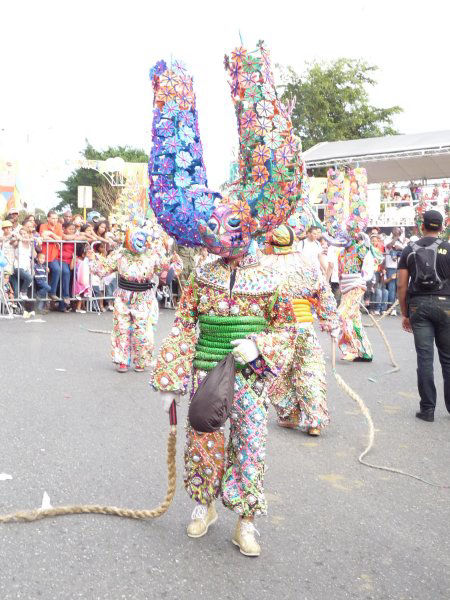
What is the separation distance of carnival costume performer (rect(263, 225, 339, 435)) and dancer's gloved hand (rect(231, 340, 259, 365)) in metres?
2.42

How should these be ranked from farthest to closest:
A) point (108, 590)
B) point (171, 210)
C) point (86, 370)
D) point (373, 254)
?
point (373, 254) → point (86, 370) → point (171, 210) → point (108, 590)

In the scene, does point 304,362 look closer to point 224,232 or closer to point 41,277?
point 224,232

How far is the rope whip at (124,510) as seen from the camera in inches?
144

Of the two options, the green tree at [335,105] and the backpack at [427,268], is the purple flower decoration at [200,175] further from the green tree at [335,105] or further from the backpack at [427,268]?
the green tree at [335,105]

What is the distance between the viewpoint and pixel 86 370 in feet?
27.0

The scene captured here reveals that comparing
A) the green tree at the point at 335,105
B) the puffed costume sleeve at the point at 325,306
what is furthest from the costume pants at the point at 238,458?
the green tree at the point at 335,105

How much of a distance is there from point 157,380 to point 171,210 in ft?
2.87

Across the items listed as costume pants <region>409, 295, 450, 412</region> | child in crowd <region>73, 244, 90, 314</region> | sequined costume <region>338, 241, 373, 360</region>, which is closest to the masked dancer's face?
costume pants <region>409, 295, 450, 412</region>

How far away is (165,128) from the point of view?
11.9ft

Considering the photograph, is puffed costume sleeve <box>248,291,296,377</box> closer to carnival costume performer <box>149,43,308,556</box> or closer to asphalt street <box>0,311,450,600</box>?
carnival costume performer <box>149,43,308,556</box>

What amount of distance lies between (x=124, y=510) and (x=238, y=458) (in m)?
A: 0.75

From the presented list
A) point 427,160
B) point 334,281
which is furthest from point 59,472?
point 427,160

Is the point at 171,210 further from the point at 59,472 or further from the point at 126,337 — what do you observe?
the point at 126,337

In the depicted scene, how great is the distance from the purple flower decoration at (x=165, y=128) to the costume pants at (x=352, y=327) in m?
6.36
